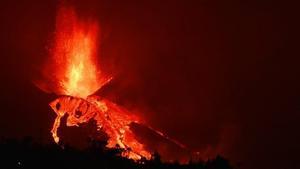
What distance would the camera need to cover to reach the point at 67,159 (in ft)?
46.4

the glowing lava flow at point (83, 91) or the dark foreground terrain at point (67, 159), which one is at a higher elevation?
the dark foreground terrain at point (67, 159)

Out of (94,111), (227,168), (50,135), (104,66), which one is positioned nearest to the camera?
(227,168)

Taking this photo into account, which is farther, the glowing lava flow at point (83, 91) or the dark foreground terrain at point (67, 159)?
the glowing lava flow at point (83, 91)

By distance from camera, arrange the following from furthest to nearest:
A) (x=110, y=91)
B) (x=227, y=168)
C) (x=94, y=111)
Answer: (x=110, y=91)
(x=94, y=111)
(x=227, y=168)

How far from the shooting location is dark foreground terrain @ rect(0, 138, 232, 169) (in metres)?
13.9

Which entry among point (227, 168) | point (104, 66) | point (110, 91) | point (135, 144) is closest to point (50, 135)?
point (135, 144)

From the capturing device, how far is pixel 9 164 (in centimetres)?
1369

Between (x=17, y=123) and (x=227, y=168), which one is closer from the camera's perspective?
(x=227, y=168)

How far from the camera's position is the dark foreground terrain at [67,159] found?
1389 cm

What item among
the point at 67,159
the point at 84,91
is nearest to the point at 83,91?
the point at 84,91

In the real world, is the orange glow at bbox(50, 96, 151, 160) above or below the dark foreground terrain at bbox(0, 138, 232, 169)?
below

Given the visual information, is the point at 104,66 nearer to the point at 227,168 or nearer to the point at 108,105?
the point at 108,105

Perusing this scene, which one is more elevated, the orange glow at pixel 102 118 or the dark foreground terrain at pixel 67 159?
the dark foreground terrain at pixel 67 159

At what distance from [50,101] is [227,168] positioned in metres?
10.6
